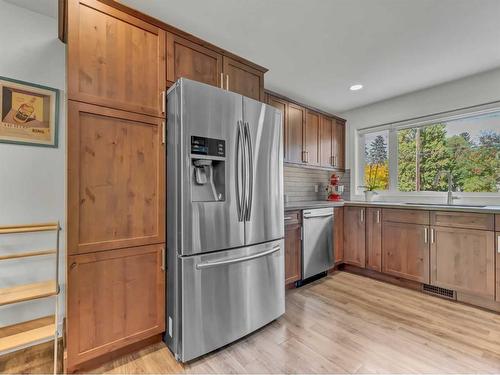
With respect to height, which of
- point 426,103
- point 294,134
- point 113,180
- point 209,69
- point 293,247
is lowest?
point 293,247

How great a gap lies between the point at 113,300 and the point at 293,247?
182 centimetres

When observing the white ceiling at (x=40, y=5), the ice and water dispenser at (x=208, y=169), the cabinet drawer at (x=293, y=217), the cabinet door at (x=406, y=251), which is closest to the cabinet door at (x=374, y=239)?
the cabinet door at (x=406, y=251)

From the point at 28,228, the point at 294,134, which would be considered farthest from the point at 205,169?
the point at 294,134

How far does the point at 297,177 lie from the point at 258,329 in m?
2.29

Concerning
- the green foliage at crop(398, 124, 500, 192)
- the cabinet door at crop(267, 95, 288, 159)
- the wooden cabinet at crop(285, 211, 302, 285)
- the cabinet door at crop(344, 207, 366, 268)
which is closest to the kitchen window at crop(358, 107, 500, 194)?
the green foliage at crop(398, 124, 500, 192)

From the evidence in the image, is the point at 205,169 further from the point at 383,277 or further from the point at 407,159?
the point at 407,159

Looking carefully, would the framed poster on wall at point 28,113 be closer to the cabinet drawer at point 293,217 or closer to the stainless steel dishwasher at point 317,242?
the cabinet drawer at point 293,217

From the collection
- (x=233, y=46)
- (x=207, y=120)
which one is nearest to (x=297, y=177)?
(x=233, y=46)

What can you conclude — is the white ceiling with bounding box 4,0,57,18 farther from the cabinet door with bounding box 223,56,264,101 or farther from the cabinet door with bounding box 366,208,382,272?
the cabinet door with bounding box 366,208,382,272

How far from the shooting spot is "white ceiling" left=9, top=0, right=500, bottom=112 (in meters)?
1.79

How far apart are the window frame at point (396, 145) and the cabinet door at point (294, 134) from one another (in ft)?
4.01

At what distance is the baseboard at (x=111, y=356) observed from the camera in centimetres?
158

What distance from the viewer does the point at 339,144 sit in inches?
162

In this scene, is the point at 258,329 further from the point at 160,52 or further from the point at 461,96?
the point at 461,96
